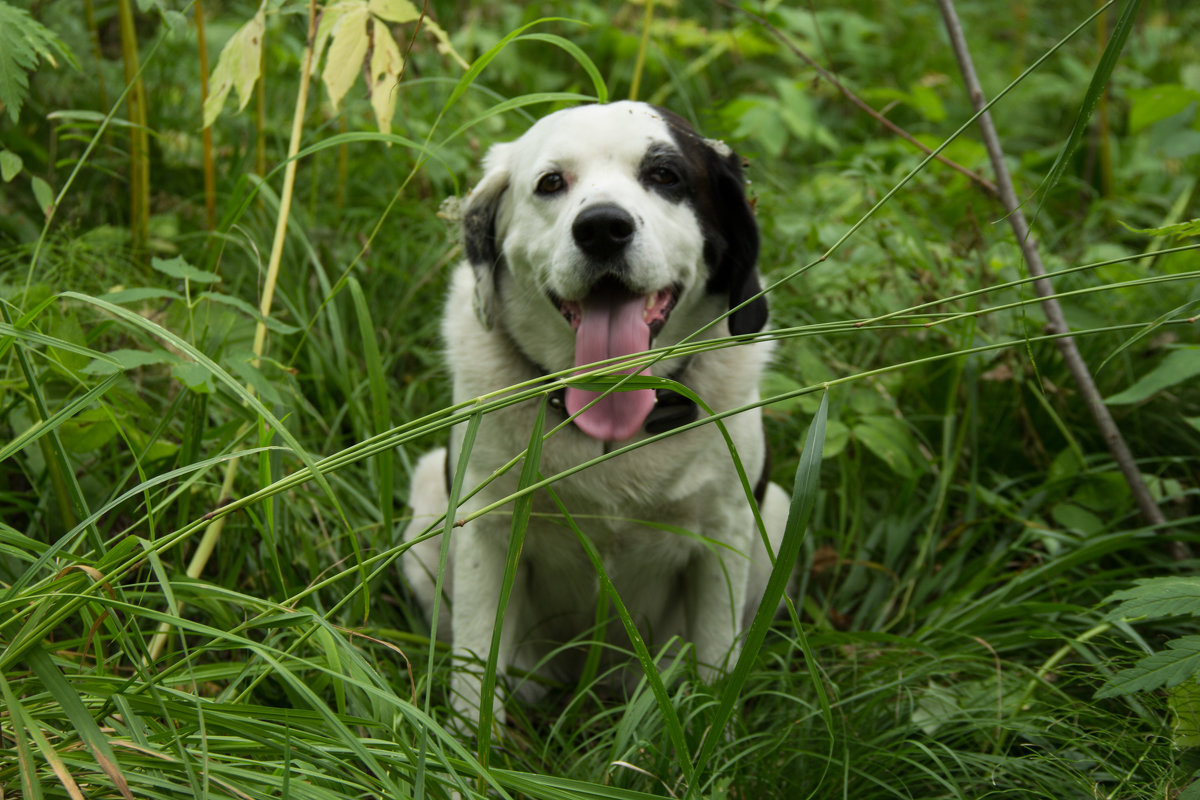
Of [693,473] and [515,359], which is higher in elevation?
[515,359]

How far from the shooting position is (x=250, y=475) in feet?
8.62

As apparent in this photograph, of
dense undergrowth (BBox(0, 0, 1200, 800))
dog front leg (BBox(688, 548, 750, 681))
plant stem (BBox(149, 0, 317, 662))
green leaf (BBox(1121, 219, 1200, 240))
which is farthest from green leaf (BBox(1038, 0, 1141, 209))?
plant stem (BBox(149, 0, 317, 662))

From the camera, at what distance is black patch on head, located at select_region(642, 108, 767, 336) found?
2451mm

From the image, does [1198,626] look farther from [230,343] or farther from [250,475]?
[230,343]

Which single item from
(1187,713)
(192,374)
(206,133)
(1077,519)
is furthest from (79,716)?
(1077,519)

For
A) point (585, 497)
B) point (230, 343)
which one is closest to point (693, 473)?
point (585, 497)

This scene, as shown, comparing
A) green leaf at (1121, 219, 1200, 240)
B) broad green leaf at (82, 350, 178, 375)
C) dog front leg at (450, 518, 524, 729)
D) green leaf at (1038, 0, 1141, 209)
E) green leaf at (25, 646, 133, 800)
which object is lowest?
dog front leg at (450, 518, 524, 729)

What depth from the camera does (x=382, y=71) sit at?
2174 millimetres

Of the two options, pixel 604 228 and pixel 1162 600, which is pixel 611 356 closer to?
pixel 604 228

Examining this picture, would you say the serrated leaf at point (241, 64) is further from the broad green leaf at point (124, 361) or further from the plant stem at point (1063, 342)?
the plant stem at point (1063, 342)

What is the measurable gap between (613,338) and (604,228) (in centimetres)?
25

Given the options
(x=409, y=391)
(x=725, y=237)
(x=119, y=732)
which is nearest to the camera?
(x=119, y=732)

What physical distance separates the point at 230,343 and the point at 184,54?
84.5 inches

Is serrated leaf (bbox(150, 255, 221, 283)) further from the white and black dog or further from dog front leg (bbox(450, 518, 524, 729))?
dog front leg (bbox(450, 518, 524, 729))
